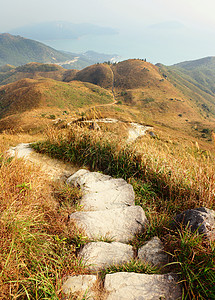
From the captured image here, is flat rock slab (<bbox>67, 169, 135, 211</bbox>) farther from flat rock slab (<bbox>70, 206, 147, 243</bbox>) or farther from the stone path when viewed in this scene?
flat rock slab (<bbox>70, 206, 147, 243</bbox>)

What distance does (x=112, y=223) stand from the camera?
316cm

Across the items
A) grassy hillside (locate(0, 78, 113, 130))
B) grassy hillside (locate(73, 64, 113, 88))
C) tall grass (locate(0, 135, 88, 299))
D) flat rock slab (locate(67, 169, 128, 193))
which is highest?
grassy hillside (locate(73, 64, 113, 88))

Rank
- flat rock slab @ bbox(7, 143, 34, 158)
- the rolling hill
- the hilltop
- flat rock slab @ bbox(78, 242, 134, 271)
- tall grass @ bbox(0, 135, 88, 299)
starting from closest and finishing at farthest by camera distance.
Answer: tall grass @ bbox(0, 135, 88, 299) < flat rock slab @ bbox(78, 242, 134, 271) < flat rock slab @ bbox(7, 143, 34, 158) < the rolling hill < the hilltop

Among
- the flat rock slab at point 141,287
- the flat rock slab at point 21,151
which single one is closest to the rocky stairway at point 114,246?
the flat rock slab at point 141,287

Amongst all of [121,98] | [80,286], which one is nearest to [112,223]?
[80,286]

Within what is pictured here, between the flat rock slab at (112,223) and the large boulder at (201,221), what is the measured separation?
70cm

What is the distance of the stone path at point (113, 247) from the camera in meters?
1.98

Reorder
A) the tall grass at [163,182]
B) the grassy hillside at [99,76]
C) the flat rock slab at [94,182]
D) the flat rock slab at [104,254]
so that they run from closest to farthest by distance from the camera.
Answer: the tall grass at [163,182], the flat rock slab at [104,254], the flat rock slab at [94,182], the grassy hillside at [99,76]

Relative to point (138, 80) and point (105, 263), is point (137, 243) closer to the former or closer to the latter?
point (105, 263)

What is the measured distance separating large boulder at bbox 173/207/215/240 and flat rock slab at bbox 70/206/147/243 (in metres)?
0.70

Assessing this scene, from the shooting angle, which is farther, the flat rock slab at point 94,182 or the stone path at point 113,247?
the flat rock slab at point 94,182

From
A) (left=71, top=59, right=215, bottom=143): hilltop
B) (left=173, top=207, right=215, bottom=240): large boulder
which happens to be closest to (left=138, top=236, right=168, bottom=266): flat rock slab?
(left=173, top=207, right=215, bottom=240): large boulder

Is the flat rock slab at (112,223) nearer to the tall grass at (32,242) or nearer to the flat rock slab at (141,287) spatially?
the tall grass at (32,242)

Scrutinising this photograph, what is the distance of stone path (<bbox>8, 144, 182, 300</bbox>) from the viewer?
198 centimetres
